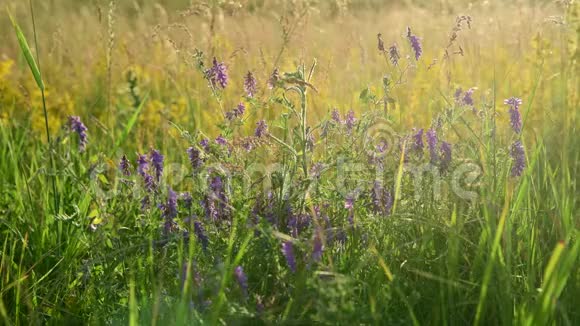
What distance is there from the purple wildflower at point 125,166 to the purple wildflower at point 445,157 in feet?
2.88

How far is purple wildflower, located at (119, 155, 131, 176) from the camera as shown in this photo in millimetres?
1966

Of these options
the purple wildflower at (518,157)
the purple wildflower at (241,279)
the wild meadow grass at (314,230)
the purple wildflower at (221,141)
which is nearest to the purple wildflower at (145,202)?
the wild meadow grass at (314,230)

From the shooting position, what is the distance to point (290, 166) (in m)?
1.85

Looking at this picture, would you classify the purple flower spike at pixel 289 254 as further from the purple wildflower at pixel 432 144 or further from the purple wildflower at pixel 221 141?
the purple wildflower at pixel 432 144

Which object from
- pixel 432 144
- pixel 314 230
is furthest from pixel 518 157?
pixel 314 230

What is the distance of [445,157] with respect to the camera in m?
1.87

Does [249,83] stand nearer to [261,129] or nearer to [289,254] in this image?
[261,129]

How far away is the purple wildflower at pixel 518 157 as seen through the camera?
184 centimetres

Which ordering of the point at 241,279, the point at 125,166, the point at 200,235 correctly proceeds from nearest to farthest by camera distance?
the point at 241,279 < the point at 200,235 < the point at 125,166

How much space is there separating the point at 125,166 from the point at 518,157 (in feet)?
3.63

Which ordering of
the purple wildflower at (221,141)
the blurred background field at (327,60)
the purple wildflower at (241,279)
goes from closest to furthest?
the purple wildflower at (241,279) → the purple wildflower at (221,141) → the blurred background field at (327,60)

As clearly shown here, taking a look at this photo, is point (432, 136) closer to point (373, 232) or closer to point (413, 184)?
point (413, 184)

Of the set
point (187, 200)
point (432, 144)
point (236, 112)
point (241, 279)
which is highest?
point (236, 112)

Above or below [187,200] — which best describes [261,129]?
above
